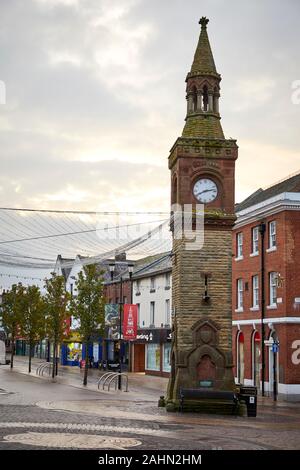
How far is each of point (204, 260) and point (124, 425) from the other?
368 inches

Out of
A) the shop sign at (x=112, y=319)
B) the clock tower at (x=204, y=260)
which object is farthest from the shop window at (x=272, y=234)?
the shop sign at (x=112, y=319)

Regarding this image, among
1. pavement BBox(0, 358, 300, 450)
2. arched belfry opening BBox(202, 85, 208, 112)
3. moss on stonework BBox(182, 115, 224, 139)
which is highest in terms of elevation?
arched belfry opening BBox(202, 85, 208, 112)

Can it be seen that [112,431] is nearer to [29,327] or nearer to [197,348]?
[197,348]

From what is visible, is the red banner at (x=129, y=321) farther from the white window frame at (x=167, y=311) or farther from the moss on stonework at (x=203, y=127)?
the moss on stonework at (x=203, y=127)

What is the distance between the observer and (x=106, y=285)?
7175cm

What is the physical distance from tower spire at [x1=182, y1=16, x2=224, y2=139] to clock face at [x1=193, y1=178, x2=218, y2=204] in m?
1.99

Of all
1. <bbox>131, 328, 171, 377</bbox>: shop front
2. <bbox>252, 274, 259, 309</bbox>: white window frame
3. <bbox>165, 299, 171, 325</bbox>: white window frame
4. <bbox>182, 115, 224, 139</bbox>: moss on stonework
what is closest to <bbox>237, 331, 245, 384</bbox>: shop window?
<bbox>252, 274, 259, 309</bbox>: white window frame

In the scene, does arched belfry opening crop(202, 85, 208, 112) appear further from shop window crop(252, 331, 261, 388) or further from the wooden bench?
shop window crop(252, 331, 261, 388)

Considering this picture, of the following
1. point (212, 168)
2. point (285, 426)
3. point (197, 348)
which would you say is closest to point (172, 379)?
point (197, 348)

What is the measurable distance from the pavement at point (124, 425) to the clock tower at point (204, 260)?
79.3 inches

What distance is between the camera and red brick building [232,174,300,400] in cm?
3962

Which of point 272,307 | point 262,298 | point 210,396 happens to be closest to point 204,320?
point 210,396

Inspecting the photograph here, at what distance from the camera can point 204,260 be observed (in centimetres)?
2959

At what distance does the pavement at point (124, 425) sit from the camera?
17625 mm
